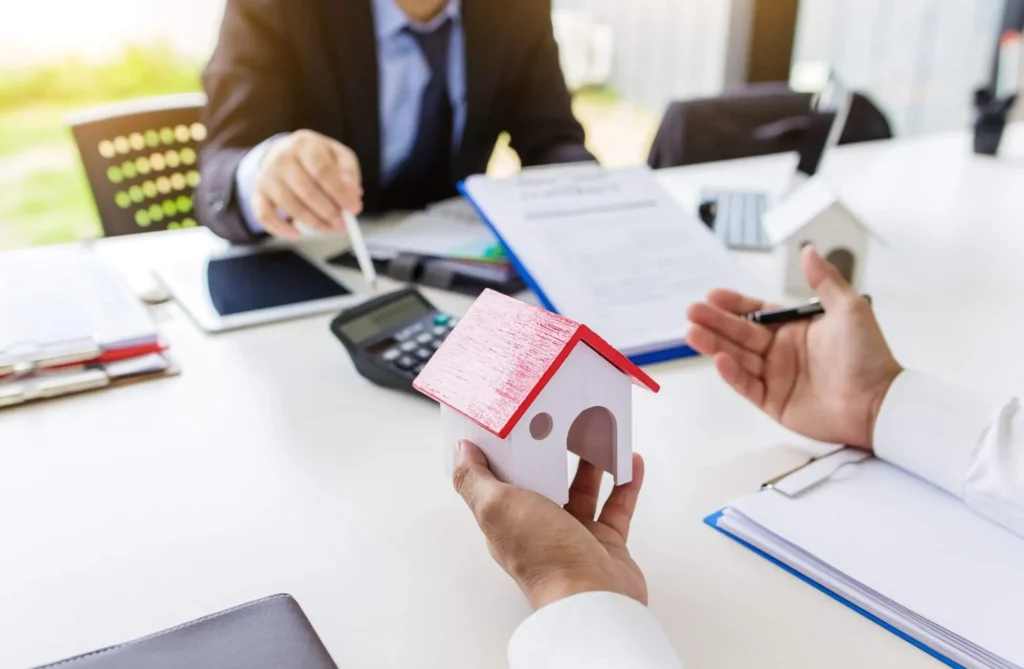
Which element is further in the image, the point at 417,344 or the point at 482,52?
the point at 482,52

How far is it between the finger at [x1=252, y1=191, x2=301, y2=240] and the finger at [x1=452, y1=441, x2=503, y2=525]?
0.58 m

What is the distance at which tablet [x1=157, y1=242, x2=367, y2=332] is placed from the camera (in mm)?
983

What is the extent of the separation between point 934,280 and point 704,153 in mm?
719

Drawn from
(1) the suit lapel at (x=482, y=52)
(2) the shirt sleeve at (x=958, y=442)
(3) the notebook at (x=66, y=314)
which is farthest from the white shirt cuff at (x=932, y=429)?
(1) the suit lapel at (x=482, y=52)

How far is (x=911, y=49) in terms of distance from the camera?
3.12 m

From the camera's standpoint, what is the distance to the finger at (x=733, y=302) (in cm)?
88

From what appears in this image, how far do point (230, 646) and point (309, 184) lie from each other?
641mm

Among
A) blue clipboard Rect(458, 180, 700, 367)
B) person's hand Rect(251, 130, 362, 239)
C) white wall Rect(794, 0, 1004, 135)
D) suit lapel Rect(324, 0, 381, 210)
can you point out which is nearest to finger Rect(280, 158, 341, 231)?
person's hand Rect(251, 130, 362, 239)

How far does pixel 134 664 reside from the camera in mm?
475

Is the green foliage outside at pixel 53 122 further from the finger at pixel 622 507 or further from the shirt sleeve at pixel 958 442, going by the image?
the finger at pixel 622 507

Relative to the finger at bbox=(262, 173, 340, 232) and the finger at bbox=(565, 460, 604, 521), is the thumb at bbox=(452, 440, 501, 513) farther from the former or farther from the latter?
the finger at bbox=(262, 173, 340, 232)

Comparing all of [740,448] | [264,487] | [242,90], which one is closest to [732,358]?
[740,448]

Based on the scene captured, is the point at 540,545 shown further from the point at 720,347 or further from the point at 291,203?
Result: the point at 291,203

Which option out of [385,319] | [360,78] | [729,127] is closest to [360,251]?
[385,319]
